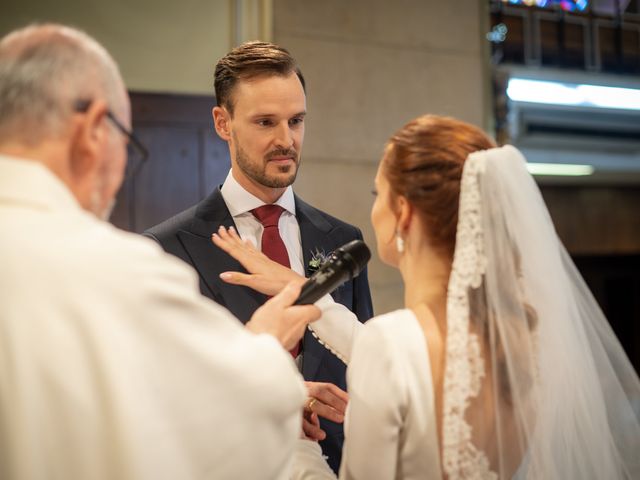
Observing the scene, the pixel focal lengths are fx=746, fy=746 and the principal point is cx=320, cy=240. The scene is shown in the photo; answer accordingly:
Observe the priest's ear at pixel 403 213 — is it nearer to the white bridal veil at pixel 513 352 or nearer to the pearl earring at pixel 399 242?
the pearl earring at pixel 399 242

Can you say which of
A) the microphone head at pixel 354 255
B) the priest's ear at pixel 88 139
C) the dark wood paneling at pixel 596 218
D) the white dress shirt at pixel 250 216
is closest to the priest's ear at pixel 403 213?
the microphone head at pixel 354 255

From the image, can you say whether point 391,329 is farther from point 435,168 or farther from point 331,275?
point 435,168

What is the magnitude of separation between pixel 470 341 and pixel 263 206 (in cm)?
112

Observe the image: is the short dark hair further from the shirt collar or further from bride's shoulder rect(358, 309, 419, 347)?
bride's shoulder rect(358, 309, 419, 347)

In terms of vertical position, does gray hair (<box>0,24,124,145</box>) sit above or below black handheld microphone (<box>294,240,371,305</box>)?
above

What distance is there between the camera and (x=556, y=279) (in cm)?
180

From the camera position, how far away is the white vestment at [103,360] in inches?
47.3

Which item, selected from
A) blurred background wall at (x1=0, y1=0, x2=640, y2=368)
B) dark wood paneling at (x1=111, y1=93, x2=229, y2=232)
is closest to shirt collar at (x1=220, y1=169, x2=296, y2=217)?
blurred background wall at (x1=0, y1=0, x2=640, y2=368)

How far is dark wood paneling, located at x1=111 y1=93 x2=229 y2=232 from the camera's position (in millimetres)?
4668

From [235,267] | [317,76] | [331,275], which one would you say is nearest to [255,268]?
[235,267]

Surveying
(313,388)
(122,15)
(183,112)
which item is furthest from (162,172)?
(313,388)

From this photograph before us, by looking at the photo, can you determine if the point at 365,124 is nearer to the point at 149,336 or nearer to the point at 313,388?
the point at 313,388

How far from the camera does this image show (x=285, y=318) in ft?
5.82

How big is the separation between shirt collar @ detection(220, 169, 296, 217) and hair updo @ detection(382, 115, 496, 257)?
0.90 metres
